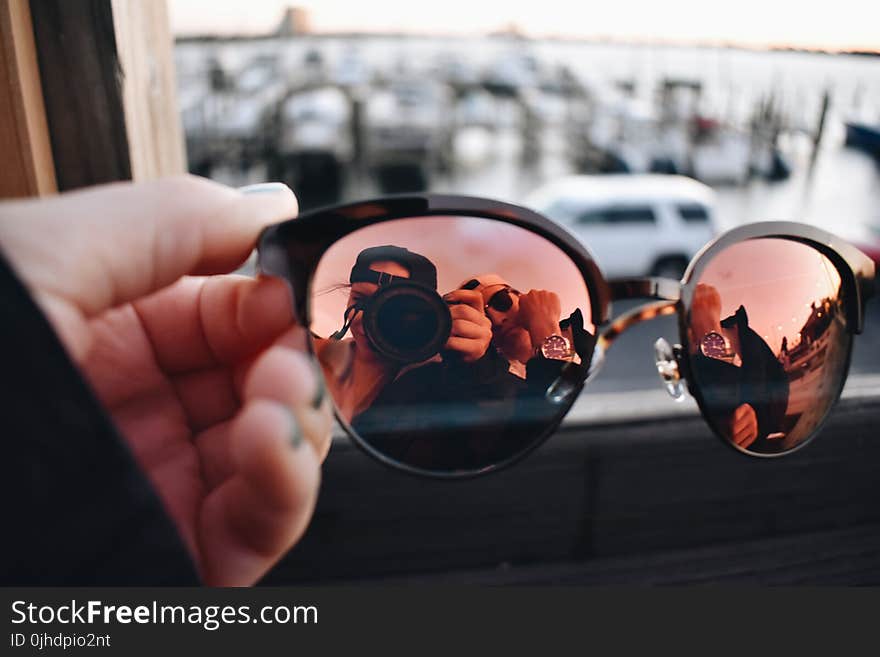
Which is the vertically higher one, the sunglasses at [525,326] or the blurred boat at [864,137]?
the sunglasses at [525,326]

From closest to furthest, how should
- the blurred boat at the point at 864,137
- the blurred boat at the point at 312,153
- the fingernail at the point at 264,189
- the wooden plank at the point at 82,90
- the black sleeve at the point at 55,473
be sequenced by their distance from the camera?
the black sleeve at the point at 55,473 < the fingernail at the point at 264,189 < the wooden plank at the point at 82,90 < the blurred boat at the point at 312,153 < the blurred boat at the point at 864,137

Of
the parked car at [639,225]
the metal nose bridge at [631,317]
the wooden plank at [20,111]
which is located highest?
the wooden plank at [20,111]

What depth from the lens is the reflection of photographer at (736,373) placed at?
0.77 meters

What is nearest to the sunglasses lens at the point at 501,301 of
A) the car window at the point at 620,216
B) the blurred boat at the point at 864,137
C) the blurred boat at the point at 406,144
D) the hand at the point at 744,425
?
the hand at the point at 744,425

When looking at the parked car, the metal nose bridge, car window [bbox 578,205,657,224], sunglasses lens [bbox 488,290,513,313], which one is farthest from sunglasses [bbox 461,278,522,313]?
car window [bbox 578,205,657,224]

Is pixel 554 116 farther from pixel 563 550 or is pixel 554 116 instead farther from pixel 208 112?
pixel 563 550

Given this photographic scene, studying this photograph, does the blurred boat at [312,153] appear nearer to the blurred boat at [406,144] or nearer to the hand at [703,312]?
the blurred boat at [406,144]

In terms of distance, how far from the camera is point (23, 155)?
2.18 ft

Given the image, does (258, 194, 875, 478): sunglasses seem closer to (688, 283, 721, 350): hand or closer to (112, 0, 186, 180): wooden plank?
(688, 283, 721, 350): hand

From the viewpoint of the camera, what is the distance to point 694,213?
4.95 m

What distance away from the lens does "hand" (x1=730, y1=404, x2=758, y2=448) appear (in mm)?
786

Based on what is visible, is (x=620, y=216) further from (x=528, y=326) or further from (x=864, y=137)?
(x=864, y=137)

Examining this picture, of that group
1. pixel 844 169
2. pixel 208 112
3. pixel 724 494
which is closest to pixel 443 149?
pixel 208 112

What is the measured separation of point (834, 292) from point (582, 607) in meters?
0.56
